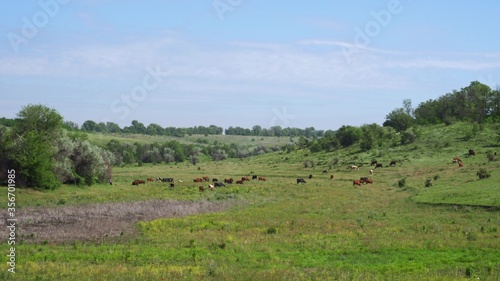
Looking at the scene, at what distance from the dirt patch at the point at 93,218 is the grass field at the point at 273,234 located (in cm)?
8

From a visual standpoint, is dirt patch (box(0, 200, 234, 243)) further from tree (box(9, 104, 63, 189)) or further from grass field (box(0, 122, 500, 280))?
tree (box(9, 104, 63, 189))

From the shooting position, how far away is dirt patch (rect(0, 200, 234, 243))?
25.4 m

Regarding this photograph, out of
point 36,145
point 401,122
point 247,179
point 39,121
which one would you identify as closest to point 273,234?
point 36,145

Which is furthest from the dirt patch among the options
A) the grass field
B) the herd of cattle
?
the herd of cattle

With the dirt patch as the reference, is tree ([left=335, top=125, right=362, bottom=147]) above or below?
above

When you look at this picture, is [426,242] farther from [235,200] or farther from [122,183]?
[122,183]

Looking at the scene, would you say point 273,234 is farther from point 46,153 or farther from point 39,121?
point 39,121

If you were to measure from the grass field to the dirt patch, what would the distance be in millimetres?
79

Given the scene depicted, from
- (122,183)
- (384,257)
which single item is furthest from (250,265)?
(122,183)

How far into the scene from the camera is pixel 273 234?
26375mm

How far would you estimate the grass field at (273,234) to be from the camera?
1717 centimetres

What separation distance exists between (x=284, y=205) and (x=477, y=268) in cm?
2347

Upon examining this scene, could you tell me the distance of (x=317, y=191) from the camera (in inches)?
2046

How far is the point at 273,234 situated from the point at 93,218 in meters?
12.2
